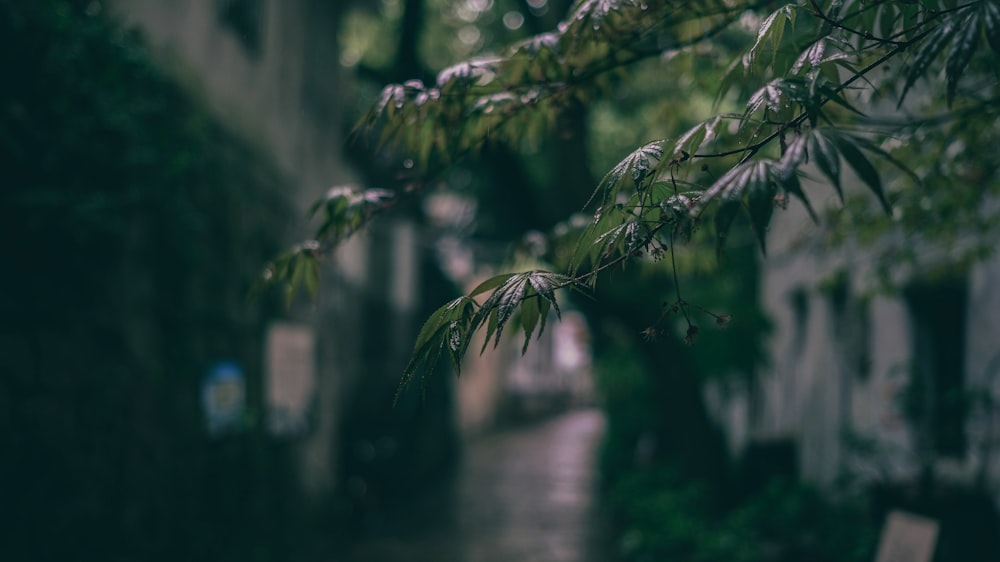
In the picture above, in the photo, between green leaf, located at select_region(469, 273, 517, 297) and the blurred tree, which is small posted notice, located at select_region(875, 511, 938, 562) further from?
green leaf, located at select_region(469, 273, 517, 297)

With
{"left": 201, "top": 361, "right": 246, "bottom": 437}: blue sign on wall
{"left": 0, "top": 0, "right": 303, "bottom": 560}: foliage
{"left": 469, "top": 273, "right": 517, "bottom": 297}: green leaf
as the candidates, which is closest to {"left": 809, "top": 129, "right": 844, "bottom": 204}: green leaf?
{"left": 469, "top": 273, "right": 517, "bottom": 297}: green leaf

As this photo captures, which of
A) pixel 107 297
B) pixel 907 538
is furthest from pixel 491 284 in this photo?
pixel 107 297

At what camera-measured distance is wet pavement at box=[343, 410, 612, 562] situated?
9086mm

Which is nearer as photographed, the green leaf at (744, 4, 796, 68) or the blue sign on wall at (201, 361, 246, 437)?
the green leaf at (744, 4, 796, 68)

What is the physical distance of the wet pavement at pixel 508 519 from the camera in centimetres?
909

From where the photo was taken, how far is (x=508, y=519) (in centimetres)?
1123

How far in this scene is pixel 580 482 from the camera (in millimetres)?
15219

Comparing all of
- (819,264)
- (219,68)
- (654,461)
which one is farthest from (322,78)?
(654,461)

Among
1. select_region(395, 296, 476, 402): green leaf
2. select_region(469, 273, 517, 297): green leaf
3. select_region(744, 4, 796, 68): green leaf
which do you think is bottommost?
select_region(395, 296, 476, 402): green leaf

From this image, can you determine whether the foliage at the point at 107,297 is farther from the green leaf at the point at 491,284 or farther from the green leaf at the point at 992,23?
the green leaf at the point at 992,23

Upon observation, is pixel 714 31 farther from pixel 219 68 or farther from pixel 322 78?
pixel 322 78

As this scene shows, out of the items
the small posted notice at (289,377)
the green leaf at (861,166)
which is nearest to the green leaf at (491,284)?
the green leaf at (861,166)

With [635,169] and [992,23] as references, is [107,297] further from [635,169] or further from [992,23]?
[992,23]

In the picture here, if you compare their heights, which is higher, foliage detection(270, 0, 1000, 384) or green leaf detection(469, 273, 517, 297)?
foliage detection(270, 0, 1000, 384)
